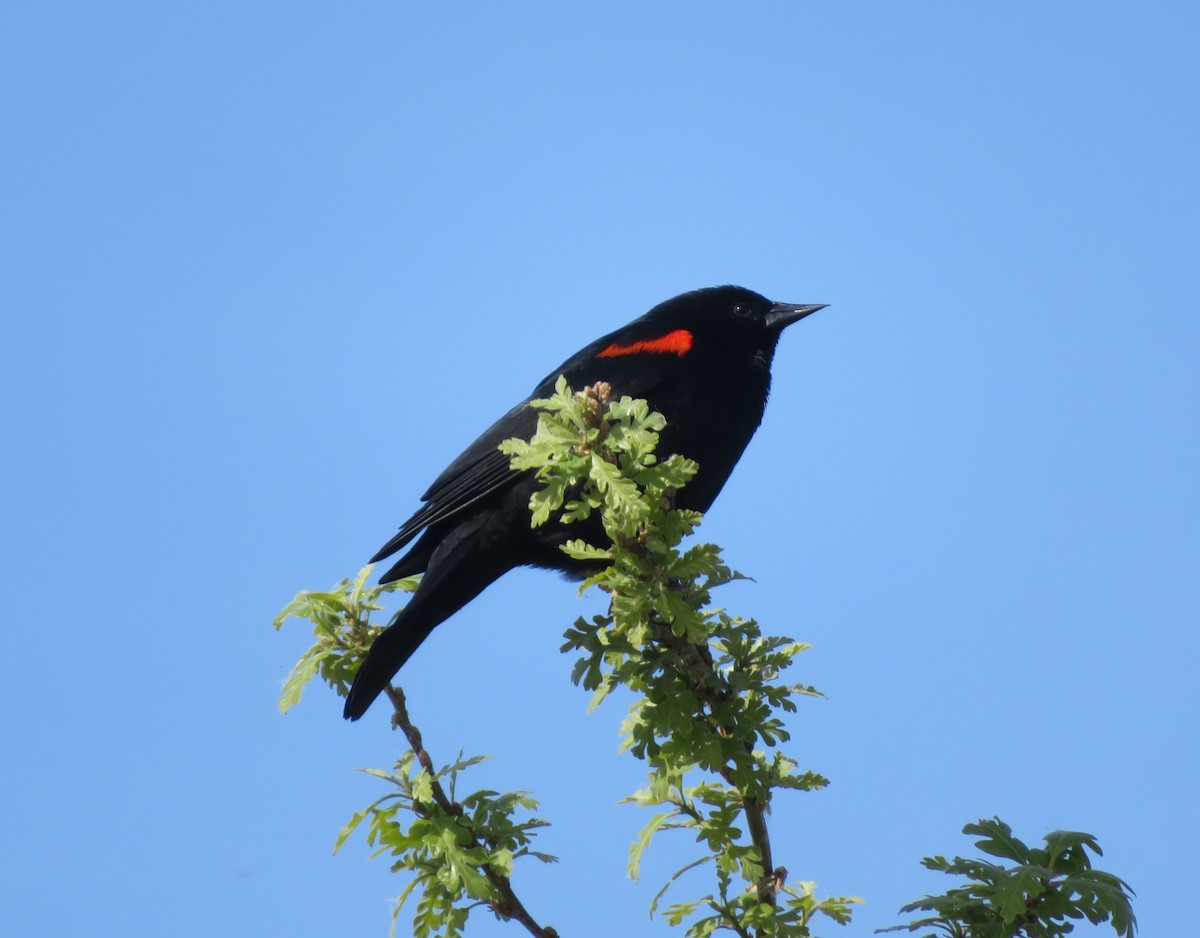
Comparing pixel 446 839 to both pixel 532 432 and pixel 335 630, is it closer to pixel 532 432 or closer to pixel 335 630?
pixel 335 630

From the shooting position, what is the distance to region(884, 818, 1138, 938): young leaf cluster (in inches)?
75.3

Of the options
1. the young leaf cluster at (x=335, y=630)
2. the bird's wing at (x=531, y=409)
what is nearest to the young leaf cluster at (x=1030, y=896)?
the young leaf cluster at (x=335, y=630)

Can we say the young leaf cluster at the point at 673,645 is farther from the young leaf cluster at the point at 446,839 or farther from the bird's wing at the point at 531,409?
the bird's wing at the point at 531,409

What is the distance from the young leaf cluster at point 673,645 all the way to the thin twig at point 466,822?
0.27 m

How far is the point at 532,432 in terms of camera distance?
4.03 m

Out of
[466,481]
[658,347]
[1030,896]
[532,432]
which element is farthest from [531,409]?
[1030,896]

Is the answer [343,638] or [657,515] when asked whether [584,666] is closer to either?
[657,515]

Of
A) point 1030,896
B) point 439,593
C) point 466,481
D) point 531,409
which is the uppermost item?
point 531,409

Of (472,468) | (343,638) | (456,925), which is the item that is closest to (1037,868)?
(456,925)

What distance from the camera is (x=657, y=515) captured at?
222 centimetres

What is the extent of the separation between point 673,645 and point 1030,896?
746 millimetres

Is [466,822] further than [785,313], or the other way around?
[785,313]

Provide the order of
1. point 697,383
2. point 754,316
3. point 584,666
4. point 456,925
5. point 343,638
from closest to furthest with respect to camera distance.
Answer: point 456,925
point 584,666
point 343,638
point 697,383
point 754,316

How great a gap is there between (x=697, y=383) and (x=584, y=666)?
7.61 feet
